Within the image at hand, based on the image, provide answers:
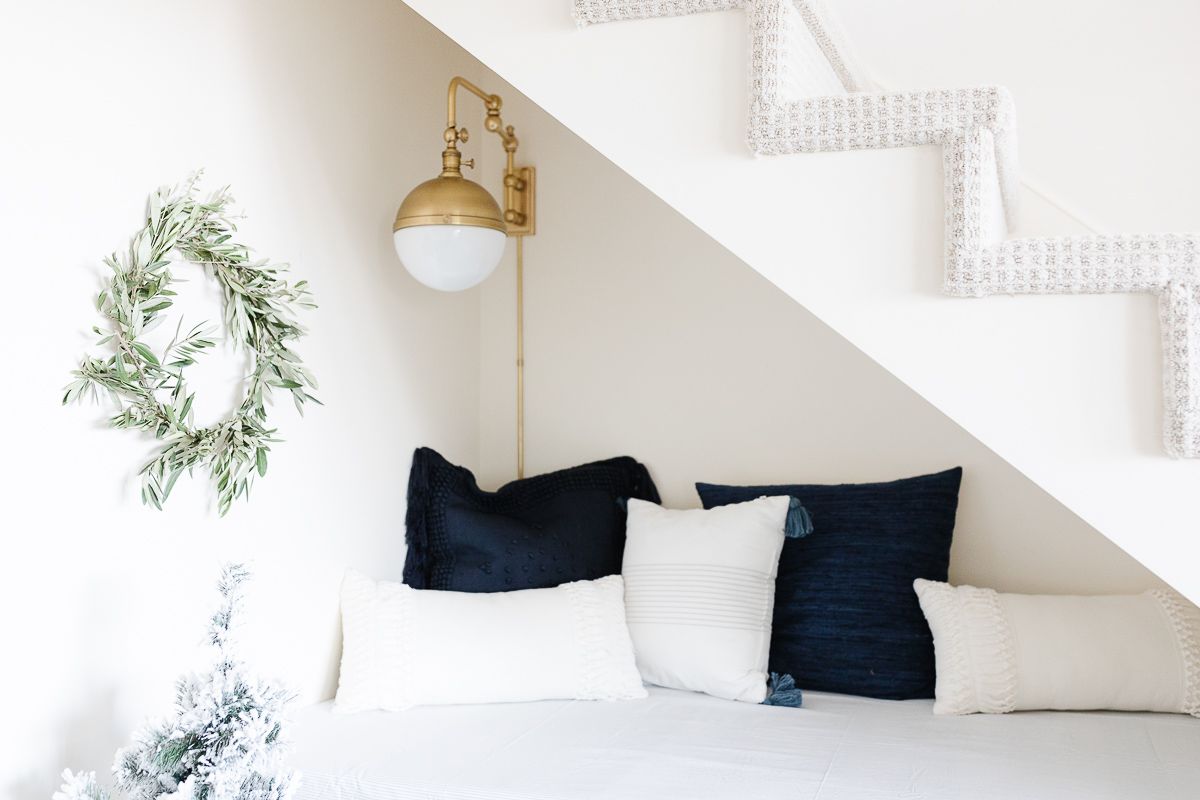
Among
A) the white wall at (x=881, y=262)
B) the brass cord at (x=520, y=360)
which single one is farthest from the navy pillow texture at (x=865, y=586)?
the white wall at (x=881, y=262)

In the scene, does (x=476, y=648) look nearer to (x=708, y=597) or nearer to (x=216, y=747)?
(x=708, y=597)

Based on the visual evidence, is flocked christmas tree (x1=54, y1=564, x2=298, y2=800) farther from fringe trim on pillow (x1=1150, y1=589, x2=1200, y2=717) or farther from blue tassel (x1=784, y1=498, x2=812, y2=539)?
fringe trim on pillow (x1=1150, y1=589, x2=1200, y2=717)

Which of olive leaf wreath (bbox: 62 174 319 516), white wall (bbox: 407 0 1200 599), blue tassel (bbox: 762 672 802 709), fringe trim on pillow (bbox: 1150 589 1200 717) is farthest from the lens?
blue tassel (bbox: 762 672 802 709)

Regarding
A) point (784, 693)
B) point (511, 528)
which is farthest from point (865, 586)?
point (511, 528)

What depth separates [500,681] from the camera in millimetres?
2188

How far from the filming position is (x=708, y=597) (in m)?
2.35

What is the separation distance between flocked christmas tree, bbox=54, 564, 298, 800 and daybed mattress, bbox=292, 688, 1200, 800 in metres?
0.29

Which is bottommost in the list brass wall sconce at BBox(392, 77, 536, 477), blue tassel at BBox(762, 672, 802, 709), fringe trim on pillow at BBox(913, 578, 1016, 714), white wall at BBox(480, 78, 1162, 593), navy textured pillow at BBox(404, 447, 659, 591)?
blue tassel at BBox(762, 672, 802, 709)

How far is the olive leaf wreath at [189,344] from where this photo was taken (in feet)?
5.49

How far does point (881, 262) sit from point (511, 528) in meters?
1.35

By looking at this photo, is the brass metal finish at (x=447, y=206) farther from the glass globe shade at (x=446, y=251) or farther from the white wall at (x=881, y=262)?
the white wall at (x=881, y=262)

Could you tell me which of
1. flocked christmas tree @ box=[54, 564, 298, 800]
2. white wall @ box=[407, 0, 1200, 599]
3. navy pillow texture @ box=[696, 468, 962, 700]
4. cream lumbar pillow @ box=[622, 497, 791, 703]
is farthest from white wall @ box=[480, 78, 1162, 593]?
flocked christmas tree @ box=[54, 564, 298, 800]

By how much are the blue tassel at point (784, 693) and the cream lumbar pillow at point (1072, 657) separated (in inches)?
11.3

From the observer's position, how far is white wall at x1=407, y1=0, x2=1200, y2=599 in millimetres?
1262
